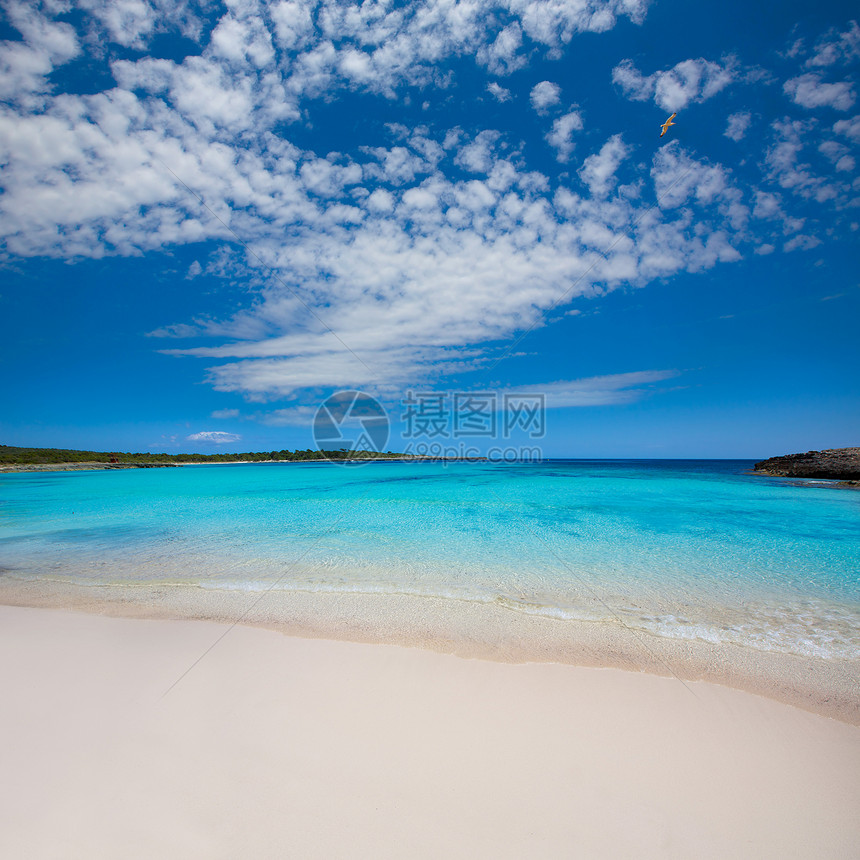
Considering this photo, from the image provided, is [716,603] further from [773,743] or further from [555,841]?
[555,841]

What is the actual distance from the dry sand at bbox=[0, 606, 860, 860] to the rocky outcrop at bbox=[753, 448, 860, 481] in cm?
3799

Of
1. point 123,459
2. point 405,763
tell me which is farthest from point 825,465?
point 123,459

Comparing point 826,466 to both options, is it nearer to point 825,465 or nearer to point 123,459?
point 825,465

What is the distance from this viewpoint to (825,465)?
32.8 m

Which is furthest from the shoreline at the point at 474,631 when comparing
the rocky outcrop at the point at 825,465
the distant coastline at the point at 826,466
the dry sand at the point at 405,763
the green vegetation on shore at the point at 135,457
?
the green vegetation on shore at the point at 135,457

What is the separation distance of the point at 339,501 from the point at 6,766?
15426 millimetres

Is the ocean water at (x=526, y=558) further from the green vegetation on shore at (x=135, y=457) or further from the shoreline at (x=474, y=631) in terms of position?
the green vegetation on shore at (x=135, y=457)

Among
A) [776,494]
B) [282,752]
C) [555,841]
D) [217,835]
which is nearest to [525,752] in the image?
[555,841]

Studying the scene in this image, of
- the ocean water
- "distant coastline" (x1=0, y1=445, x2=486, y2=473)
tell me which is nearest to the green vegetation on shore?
"distant coastline" (x1=0, y1=445, x2=486, y2=473)

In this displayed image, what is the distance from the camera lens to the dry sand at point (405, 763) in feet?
6.36

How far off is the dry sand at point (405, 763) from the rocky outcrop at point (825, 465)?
3799 centimetres

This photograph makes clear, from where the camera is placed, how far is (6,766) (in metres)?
2.31

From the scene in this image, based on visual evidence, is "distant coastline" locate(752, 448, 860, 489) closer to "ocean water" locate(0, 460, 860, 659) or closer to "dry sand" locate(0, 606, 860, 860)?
"ocean water" locate(0, 460, 860, 659)

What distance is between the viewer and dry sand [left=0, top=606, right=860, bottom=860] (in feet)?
6.36
